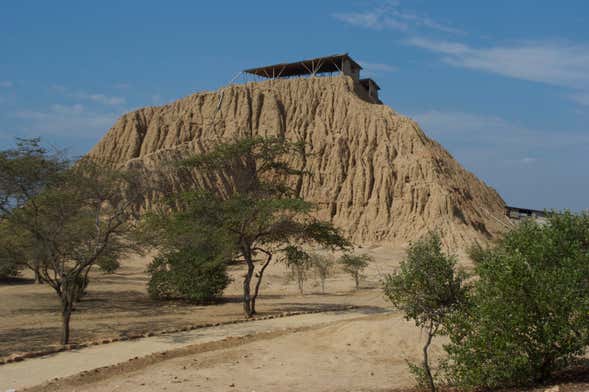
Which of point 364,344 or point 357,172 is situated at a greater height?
point 357,172

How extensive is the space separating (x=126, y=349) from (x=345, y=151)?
172ft

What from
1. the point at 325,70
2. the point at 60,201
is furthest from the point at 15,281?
the point at 325,70

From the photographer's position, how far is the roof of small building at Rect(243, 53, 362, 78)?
69.8 m

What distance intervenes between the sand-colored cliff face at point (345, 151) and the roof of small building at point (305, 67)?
2.66 m

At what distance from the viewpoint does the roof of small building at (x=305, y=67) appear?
69.8m

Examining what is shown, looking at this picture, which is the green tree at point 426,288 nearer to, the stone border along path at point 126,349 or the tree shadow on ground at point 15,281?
the stone border along path at point 126,349

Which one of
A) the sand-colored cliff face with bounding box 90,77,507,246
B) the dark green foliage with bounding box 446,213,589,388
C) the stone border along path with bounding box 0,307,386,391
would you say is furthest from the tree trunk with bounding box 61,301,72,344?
the sand-colored cliff face with bounding box 90,77,507,246

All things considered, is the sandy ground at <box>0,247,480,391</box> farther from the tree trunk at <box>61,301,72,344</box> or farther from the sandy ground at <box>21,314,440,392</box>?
the tree trunk at <box>61,301,72,344</box>

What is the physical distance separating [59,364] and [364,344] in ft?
23.7

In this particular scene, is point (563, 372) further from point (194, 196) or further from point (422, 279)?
point (194, 196)

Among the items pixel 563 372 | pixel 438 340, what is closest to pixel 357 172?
pixel 438 340

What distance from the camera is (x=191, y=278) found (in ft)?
92.6

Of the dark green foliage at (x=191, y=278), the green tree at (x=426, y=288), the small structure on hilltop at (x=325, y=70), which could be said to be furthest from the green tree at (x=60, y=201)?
the small structure on hilltop at (x=325, y=70)

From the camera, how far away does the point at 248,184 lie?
26141 mm
